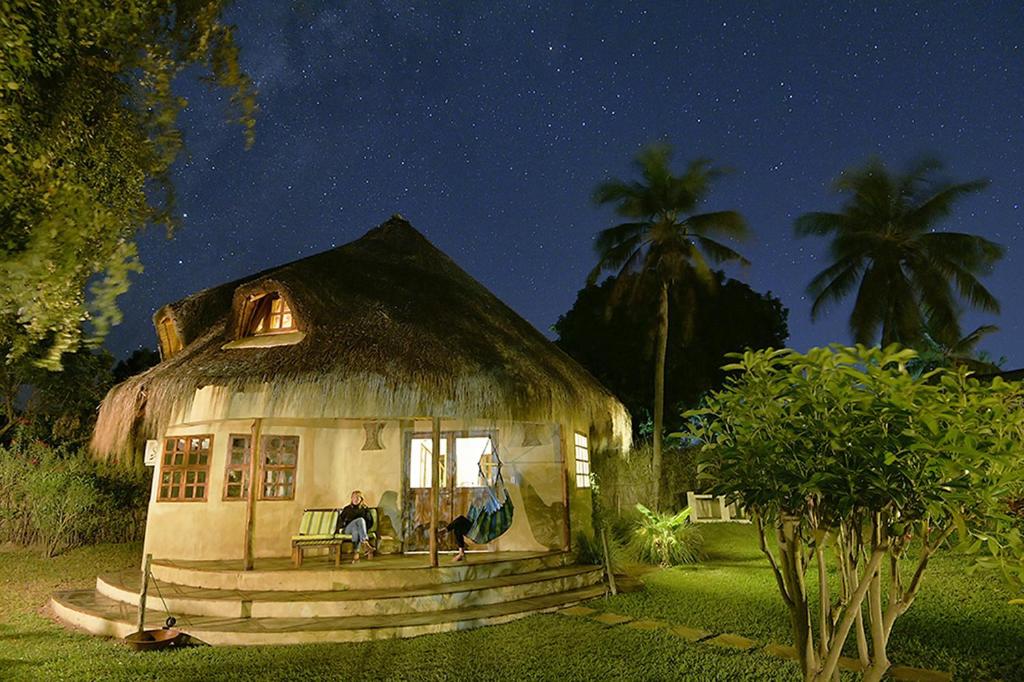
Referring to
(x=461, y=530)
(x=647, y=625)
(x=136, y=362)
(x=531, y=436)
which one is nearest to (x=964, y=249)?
A: (x=531, y=436)

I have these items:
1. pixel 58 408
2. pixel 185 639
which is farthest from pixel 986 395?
pixel 58 408

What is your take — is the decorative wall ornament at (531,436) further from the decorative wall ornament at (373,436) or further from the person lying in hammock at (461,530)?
the decorative wall ornament at (373,436)

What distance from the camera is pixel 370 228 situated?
12.7m

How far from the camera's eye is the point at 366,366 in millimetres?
7562

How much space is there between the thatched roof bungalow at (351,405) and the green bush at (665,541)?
3.82ft

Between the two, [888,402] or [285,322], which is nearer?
[888,402]

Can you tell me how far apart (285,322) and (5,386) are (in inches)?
430

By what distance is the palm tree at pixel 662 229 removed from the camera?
17438 millimetres

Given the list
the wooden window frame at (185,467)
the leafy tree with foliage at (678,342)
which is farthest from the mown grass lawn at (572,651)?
the leafy tree with foliage at (678,342)

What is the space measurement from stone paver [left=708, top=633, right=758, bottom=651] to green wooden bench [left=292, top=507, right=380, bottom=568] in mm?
4366

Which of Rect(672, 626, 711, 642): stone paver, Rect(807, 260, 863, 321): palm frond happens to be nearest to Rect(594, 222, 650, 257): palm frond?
Rect(807, 260, 863, 321): palm frond

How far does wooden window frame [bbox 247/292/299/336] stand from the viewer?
937 cm

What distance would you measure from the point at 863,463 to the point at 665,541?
8.75m

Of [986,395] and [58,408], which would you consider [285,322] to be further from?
[58,408]
